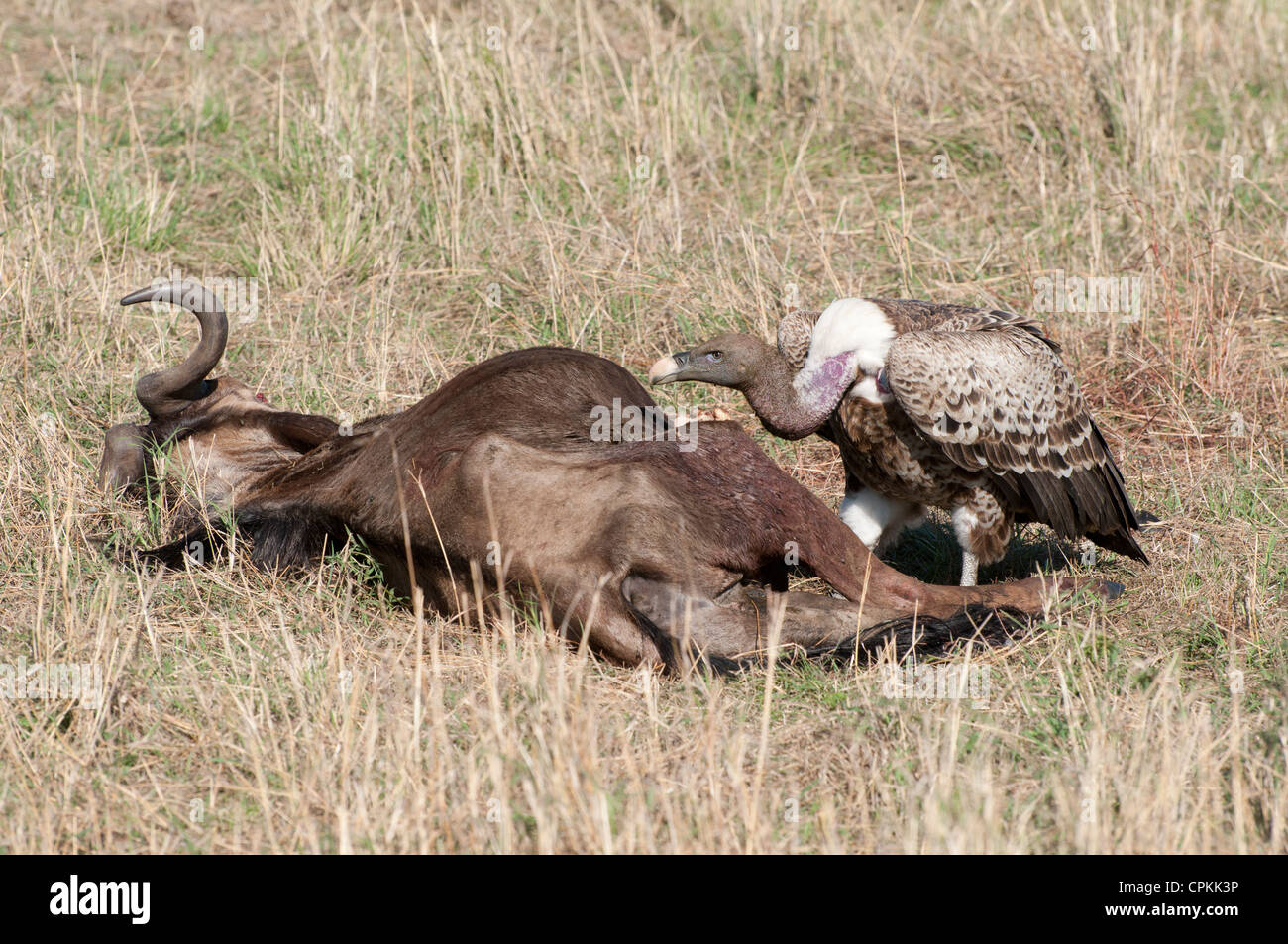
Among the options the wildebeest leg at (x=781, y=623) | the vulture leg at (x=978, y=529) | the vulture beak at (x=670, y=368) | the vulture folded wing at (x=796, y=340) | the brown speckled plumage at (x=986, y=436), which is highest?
the vulture folded wing at (x=796, y=340)

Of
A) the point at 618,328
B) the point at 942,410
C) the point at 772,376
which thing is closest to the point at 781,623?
the point at 942,410

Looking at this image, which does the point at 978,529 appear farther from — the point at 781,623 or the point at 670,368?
the point at 781,623

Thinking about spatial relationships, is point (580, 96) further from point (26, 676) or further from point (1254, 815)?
point (1254, 815)

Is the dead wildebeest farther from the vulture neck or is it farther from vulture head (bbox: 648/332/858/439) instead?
the vulture neck

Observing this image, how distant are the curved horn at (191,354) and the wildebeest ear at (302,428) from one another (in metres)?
0.30

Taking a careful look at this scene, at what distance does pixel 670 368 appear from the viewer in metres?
4.88

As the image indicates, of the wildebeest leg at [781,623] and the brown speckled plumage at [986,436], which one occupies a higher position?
the brown speckled plumage at [986,436]

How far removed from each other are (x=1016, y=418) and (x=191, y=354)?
290cm

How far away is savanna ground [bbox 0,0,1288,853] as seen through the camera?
10.7 feet

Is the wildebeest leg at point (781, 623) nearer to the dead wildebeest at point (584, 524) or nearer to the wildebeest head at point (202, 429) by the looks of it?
the dead wildebeest at point (584, 524)

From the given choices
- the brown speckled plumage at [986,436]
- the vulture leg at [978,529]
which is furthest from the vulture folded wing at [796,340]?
the vulture leg at [978,529]

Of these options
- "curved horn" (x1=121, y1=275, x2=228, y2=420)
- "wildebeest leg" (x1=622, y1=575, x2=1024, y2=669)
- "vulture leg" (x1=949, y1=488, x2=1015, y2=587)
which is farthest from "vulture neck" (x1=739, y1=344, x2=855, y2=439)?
"curved horn" (x1=121, y1=275, x2=228, y2=420)

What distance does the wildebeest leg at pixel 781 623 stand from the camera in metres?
3.88

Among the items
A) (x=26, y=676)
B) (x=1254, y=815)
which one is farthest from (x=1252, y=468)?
(x=26, y=676)
